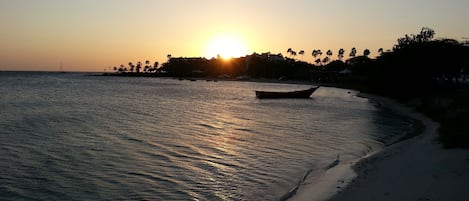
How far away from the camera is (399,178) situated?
510 inches

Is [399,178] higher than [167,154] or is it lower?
higher

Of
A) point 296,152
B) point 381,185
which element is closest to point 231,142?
point 296,152

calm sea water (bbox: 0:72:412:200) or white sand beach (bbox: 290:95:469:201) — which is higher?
white sand beach (bbox: 290:95:469:201)

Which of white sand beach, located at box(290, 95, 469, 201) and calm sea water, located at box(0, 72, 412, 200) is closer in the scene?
white sand beach, located at box(290, 95, 469, 201)

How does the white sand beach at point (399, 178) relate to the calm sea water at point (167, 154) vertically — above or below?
above

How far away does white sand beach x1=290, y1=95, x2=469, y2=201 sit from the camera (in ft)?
35.8

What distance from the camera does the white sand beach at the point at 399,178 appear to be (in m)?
10.9

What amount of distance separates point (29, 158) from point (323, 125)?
1964 cm

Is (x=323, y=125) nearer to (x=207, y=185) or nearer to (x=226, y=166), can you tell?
(x=226, y=166)

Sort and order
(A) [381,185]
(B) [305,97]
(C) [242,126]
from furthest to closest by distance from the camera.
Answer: (B) [305,97] < (C) [242,126] < (A) [381,185]

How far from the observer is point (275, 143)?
2203cm

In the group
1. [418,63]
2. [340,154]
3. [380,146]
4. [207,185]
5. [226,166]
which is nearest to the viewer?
[207,185]

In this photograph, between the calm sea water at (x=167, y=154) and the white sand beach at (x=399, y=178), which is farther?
the calm sea water at (x=167, y=154)

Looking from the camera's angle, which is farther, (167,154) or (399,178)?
(167,154)
